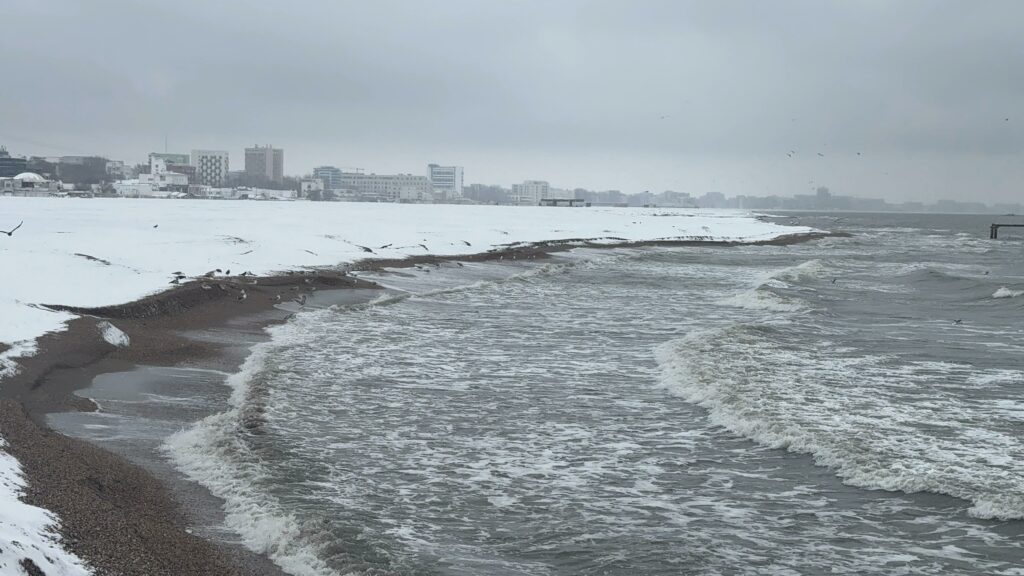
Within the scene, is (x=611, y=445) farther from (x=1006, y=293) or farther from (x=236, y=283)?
(x=1006, y=293)

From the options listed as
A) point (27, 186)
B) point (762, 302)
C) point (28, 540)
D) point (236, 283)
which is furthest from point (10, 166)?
point (28, 540)

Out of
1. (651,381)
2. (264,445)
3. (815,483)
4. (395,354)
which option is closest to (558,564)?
(815,483)

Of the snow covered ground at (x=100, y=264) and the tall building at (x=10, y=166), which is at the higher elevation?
the tall building at (x=10, y=166)

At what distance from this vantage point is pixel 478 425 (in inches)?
485

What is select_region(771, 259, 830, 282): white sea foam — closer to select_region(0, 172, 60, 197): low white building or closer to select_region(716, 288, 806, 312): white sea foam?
select_region(716, 288, 806, 312): white sea foam

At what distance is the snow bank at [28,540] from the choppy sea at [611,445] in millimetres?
1768

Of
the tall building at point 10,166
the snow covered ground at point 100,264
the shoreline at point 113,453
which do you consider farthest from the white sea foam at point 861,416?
the tall building at point 10,166

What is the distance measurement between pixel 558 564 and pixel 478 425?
484 centimetres

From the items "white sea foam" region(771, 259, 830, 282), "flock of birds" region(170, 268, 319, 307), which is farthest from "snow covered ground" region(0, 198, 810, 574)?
"white sea foam" region(771, 259, 830, 282)

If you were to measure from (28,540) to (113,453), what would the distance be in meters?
4.10

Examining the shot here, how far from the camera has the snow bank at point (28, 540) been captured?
5398 millimetres

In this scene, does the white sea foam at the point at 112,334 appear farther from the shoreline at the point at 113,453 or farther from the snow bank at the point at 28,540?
the snow bank at the point at 28,540

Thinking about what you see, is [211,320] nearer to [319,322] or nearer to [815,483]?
[319,322]

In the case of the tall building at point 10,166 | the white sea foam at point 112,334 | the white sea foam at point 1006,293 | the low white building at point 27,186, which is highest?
the tall building at point 10,166
